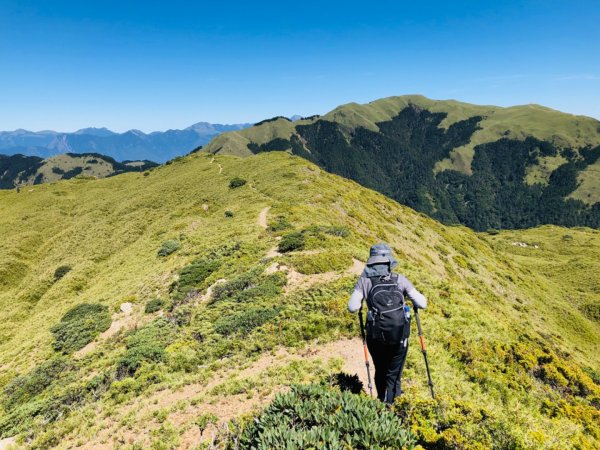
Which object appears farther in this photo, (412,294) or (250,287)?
(250,287)

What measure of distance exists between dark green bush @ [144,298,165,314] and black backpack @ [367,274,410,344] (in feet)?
67.5

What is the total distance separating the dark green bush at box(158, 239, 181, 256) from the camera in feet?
121

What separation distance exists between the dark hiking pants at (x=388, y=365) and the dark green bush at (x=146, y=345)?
40.8ft

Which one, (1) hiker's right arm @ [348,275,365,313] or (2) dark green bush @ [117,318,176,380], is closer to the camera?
(1) hiker's right arm @ [348,275,365,313]

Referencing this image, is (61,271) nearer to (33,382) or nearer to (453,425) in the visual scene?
(33,382)

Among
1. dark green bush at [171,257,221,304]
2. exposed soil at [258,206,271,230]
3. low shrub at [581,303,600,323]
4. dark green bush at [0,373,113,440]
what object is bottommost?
low shrub at [581,303,600,323]

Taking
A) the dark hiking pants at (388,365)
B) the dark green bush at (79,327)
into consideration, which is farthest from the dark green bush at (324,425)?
the dark green bush at (79,327)


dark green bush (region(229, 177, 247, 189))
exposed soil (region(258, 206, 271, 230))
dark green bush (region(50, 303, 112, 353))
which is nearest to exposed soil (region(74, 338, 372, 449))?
dark green bush (region(50, 303, 112, 353))

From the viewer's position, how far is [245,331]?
1711cm

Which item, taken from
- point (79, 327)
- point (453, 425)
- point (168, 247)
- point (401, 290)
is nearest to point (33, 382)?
point (79, 327)

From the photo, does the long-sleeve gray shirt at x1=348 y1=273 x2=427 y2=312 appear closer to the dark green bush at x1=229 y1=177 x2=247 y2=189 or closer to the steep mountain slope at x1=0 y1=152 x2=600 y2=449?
the steep mountain slope at x1=0 y1=152 x2=600 y2=449

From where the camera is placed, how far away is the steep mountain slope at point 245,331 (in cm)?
1127

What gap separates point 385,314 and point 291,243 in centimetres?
1955

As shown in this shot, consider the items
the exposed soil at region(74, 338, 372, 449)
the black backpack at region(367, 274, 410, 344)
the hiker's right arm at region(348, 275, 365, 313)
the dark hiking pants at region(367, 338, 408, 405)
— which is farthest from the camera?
the exposed soil at region(74, 338, 372, 449)
